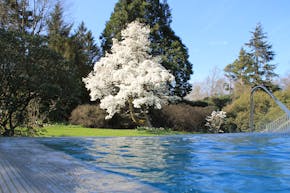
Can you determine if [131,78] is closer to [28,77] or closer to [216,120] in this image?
[216,120]

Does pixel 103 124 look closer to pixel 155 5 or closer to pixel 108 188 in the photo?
pixel 155 5

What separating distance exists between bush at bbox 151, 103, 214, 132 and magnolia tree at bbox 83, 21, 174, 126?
68.4 inches

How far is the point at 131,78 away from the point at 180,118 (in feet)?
14.5

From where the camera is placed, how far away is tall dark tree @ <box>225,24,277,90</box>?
30859 mm

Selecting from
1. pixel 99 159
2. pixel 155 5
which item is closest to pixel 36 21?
pixel 155 5

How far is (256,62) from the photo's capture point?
31609mm

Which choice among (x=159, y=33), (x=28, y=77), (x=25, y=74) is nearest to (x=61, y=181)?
(x=28, y=77)

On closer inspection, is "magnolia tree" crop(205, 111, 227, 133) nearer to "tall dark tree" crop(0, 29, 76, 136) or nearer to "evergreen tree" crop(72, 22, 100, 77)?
"evergreen tree" crop(72, 22, 100, 77)

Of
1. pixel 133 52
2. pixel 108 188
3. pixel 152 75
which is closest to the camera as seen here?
pixel 108 188

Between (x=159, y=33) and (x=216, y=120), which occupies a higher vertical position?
(x=159, y=33)

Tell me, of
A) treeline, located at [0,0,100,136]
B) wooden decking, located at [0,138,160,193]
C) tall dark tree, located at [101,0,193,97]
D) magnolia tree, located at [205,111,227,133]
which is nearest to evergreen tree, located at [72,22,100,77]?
tall dark tree, located at [101,0,193,97]

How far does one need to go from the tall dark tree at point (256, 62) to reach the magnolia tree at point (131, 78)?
17722 mm

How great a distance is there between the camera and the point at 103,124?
1731cm

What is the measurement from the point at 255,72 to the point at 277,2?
10.7 meters
